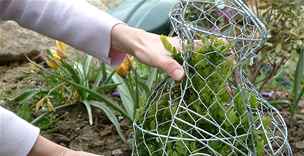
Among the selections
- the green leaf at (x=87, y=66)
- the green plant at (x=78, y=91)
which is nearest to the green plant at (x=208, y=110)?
the green plant at (x=78, y=91)

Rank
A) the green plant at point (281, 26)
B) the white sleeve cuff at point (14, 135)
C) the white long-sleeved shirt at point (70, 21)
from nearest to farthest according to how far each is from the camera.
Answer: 1. the white sleeve cuff at point (14, 135)
2. the white long-sleeved shirt at point (70, 21)
3. the green plant at point (281, 26)

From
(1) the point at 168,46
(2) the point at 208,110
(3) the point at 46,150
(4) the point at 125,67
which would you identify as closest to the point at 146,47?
(1) the point at 168,46

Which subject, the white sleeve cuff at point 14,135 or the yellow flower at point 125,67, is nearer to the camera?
the white sleeve cuff at point 14,135

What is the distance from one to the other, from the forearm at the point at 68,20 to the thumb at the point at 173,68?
8.6 inches

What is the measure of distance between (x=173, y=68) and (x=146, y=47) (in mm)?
107

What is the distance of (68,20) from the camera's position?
1624mm

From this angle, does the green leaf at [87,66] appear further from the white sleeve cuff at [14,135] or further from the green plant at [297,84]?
the white sleeve cuff at [14,135]

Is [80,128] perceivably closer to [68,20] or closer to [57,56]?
[57,56]

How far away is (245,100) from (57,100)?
128 cm

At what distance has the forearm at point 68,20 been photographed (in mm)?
1603

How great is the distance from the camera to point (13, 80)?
9.75 feet

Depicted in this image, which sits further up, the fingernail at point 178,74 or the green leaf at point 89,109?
the fingernail at point 178,74

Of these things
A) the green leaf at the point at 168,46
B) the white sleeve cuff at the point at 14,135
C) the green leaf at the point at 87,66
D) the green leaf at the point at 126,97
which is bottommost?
the green leaf at the point at 87,66

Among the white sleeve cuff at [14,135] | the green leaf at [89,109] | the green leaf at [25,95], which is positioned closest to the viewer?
the white sleeve cuff at [14,135]
